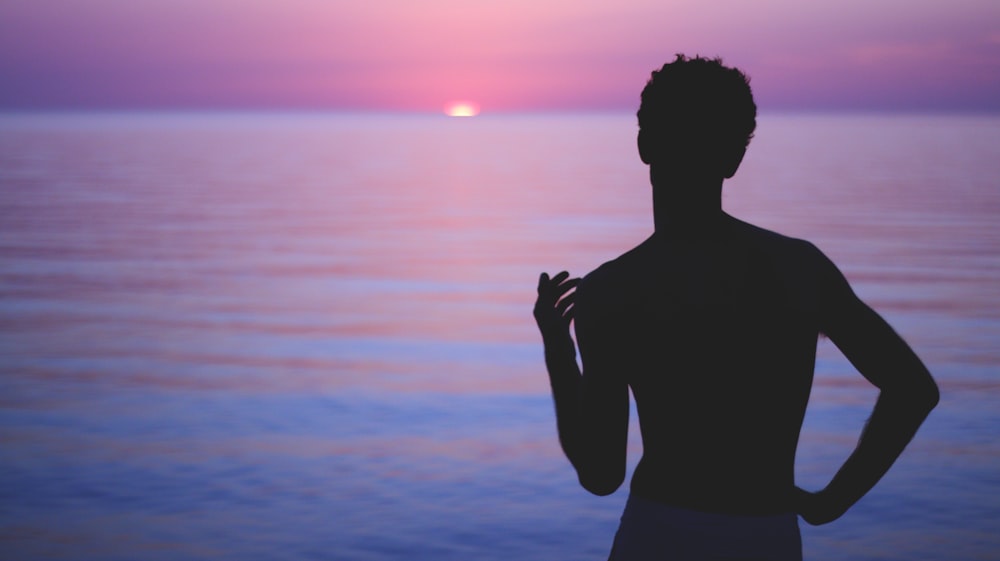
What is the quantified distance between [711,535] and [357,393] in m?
6.27

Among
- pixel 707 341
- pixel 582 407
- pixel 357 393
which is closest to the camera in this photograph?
pixel 707 341

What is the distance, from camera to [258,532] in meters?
5.04

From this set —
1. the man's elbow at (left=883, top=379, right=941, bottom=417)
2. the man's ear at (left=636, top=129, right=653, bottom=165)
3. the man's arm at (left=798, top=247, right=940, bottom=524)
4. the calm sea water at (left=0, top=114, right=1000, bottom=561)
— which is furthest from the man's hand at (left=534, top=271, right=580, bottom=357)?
the calm sea water at (left=0, top=114, right=1000, bottom=561)

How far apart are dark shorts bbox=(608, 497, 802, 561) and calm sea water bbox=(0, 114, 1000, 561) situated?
327 cm

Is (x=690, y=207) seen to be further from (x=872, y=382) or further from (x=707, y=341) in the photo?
(x=872, y=382)

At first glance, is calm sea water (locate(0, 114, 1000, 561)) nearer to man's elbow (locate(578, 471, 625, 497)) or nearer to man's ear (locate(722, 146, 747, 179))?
man's elbow (locate(578, 471, 625, 497))

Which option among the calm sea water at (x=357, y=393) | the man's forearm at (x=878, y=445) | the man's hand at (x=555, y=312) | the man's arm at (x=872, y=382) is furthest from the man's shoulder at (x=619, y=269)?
the calm sea water at (x=357, y=393)

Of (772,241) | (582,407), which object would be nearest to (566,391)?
(582,407)

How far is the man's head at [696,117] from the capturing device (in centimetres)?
158

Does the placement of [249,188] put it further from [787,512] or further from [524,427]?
[787,512]

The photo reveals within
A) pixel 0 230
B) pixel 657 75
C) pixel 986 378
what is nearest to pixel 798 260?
pixel 657 75

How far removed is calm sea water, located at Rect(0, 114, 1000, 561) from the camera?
512 cm

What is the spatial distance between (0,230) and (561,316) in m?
19.1

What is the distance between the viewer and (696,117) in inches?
62.9
